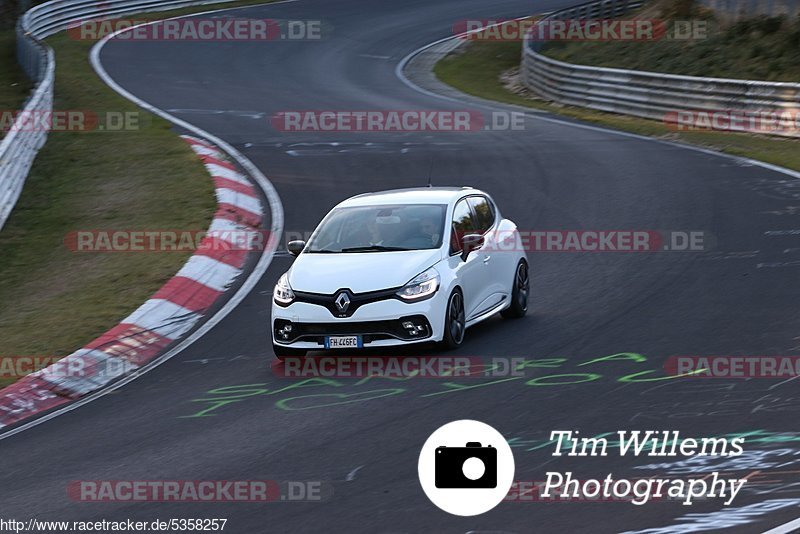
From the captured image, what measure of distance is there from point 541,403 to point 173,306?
5359mm

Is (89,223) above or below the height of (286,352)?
below

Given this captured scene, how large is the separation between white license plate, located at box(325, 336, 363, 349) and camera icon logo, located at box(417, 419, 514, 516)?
275 cm

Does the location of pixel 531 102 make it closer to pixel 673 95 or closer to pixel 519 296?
pixel 673 95

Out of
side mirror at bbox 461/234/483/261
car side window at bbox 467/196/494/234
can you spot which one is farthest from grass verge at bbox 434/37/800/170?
side mirror at bbox 461/234/483/261

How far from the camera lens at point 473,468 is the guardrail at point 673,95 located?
1785 cm

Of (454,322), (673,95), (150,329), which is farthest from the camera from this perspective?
(673,95)

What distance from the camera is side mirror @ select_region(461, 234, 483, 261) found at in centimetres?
1194

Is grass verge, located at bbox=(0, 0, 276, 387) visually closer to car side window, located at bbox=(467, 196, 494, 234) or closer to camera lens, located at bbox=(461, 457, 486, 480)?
car side window, located at bbox=(467, 196, 494, 234)

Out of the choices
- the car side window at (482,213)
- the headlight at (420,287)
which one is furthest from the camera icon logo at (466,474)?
the car side window at (482,213)

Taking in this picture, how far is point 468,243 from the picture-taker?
12.0 meters

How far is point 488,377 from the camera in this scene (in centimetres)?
1036

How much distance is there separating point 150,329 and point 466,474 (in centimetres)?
608

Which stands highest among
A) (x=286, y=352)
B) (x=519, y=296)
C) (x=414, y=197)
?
(x=414, y=197)

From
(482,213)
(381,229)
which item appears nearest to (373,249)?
(381,229)
